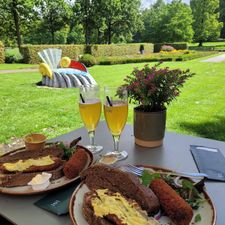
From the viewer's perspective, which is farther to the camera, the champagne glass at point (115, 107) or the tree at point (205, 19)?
the tree at point (205, 19)

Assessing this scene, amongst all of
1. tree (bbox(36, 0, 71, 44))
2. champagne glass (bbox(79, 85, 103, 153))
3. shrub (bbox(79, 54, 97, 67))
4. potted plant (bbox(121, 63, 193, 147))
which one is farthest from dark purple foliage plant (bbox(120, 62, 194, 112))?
tree (bbox(36, 0, 71, 44))

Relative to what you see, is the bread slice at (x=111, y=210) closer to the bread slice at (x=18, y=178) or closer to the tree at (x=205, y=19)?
the bread slice at (x=18, y=178)

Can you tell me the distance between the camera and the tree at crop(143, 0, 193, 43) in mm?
36312

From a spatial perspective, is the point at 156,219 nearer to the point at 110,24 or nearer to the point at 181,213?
the point at 181,213

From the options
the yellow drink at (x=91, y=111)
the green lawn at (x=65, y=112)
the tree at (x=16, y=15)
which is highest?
the tree at (x=16, y=15)

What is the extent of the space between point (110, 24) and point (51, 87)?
25.3 metres

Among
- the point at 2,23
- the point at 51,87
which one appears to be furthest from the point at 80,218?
the point at 2,23

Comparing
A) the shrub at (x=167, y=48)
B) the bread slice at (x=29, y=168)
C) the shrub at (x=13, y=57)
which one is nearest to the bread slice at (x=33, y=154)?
the bread slice at (x=29, y=168)

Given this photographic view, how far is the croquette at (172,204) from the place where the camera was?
80 centimetres

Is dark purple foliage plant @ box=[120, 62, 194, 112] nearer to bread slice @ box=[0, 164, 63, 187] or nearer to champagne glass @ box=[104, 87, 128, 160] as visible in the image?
champagne glass @ box=[104, 87, 128, 160]

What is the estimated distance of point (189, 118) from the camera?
16.3 feet

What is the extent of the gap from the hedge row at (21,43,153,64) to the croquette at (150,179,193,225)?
1719cm

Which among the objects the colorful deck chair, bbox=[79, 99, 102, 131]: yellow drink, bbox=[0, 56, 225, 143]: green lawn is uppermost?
bbox=[79, 99, 102, 131]: yellow drink

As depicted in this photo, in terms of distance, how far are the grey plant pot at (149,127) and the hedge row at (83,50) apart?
54.7ft
